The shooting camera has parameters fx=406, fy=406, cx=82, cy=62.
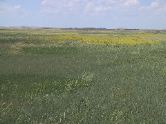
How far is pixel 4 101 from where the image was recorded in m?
16.4

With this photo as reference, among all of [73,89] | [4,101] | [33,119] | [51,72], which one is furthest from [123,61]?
[33,119]

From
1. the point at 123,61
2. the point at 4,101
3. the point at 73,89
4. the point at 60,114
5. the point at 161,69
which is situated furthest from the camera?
the point at 123,61

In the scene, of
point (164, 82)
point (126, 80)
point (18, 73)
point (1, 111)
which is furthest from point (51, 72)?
point (1, 111)

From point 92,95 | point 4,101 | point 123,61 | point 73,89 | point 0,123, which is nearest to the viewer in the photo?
point 0,123

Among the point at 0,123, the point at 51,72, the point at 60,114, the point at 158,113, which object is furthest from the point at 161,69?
the point at 0,123

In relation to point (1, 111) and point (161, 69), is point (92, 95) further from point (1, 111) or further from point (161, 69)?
point (161, 69)

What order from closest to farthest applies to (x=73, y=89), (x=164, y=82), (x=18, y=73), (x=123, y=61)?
(x=73, y=89), (x=164, y=82), (x=18, y=73), (x=123, y=61)

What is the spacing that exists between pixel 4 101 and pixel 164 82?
9.40m

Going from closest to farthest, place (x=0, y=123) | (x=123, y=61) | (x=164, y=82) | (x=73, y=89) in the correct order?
(x=0, y=123) → (x=73, y=89) → (x=164, y=82) → (x=123, y=61)

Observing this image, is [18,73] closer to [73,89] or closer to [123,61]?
[73,89]

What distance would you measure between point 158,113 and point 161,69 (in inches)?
525

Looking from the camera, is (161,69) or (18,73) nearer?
(18,73)

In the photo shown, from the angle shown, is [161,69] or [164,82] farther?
[161,69]

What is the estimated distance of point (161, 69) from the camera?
27.5 m
